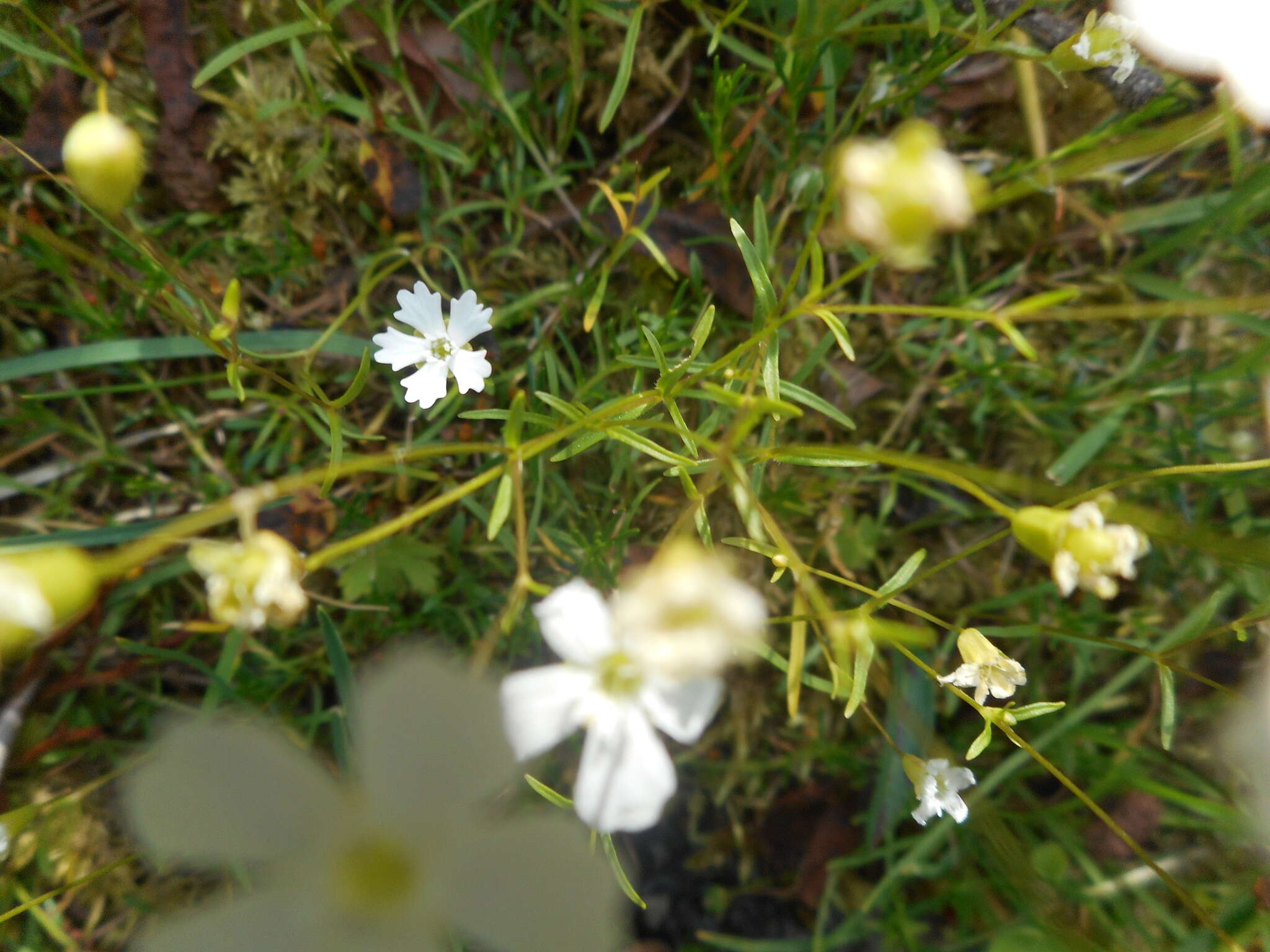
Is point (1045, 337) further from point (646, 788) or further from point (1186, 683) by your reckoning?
point (646, 788)

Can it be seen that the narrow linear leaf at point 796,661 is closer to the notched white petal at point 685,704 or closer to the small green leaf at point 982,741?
the notched white petal at point 685,704

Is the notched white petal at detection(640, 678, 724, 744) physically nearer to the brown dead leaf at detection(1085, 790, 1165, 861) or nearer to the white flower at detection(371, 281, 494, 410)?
the white flower at detection(371, 281, 494, 410)

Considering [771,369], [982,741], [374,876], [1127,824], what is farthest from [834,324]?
[1127,824]

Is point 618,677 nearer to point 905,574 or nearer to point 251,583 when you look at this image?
point 251,583

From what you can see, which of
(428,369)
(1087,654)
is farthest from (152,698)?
(1087,654)

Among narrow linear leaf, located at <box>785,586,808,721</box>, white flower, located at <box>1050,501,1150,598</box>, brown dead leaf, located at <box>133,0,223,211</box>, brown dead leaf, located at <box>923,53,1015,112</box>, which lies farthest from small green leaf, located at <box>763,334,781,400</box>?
brown dead leaf, located at <box>133,0,223,211</box>

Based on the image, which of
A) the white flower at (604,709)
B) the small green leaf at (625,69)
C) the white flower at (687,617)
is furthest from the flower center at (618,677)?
the small green leaf at (625,69)
